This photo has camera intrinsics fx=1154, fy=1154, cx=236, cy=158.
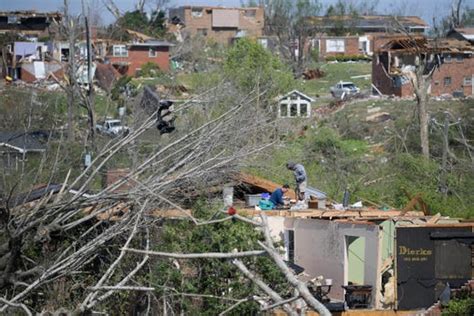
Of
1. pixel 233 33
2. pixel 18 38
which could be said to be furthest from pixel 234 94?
pixel 233 33

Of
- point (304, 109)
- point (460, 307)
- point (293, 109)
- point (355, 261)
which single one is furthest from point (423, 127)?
point (460, 307)

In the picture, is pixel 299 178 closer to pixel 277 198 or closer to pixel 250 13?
pixel 277 198

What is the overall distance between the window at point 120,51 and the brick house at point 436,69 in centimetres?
1325

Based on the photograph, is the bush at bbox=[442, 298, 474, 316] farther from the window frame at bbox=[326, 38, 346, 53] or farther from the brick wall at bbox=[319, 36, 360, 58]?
the window frame at bbox=[326, 38, 346, 53]

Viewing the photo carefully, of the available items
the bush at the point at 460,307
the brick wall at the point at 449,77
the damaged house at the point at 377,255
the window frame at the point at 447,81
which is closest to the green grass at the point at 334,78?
the brick wall at the point at 449,77

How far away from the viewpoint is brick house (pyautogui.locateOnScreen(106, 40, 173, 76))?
189 feet

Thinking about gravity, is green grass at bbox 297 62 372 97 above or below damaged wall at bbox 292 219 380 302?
below

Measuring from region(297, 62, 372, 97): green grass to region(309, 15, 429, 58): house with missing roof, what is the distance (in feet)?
6.05

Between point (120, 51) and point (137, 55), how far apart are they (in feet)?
2.89

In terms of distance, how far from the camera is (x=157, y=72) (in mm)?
56000

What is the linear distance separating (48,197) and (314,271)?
500 centimetres

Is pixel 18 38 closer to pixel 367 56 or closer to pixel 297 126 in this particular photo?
pixel 367 56

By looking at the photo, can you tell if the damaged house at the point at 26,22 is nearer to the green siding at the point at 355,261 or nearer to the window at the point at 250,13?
the window at the point at 250,13

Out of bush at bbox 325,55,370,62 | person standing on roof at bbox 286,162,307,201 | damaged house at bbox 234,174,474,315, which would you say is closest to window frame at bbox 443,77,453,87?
bush at bbox 325,55,370,62
